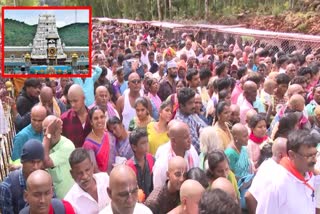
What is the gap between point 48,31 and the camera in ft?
18.7

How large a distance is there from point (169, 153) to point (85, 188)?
0.97 meters

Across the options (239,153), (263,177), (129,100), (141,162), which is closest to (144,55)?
(129,100)

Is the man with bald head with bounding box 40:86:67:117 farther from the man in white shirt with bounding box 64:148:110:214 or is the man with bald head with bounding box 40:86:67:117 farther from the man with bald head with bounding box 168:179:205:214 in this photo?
the man with bald head with bounding box 168:179:205:214

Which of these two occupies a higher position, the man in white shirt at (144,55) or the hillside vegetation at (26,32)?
the hillside vegetation at (26,32)

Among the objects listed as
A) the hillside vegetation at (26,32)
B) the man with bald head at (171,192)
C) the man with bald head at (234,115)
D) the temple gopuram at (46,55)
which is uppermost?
the hillside vegetation at (26,32)

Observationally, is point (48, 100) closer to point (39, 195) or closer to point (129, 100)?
point (129, 100)

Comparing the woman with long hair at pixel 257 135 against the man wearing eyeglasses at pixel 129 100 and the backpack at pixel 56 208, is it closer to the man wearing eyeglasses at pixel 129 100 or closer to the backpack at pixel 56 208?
the man wearing eyeglasses at pixel 129 100

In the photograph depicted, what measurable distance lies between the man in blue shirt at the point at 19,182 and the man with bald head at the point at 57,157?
32 centimetres

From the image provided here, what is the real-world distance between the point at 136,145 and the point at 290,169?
1532 mm

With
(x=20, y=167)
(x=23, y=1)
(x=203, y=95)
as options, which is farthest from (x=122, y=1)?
(x=20, y=167)

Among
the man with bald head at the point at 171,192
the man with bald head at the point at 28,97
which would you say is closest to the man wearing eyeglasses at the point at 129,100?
the man with bald head at the point at 28,97

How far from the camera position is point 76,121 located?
569 centimetres

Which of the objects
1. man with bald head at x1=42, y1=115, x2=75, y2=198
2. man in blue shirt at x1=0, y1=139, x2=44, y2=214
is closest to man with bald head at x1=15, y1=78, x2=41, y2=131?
man with bald head at x1=42, y1=115, x2=75, y2=198

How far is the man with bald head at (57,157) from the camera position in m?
4.56
